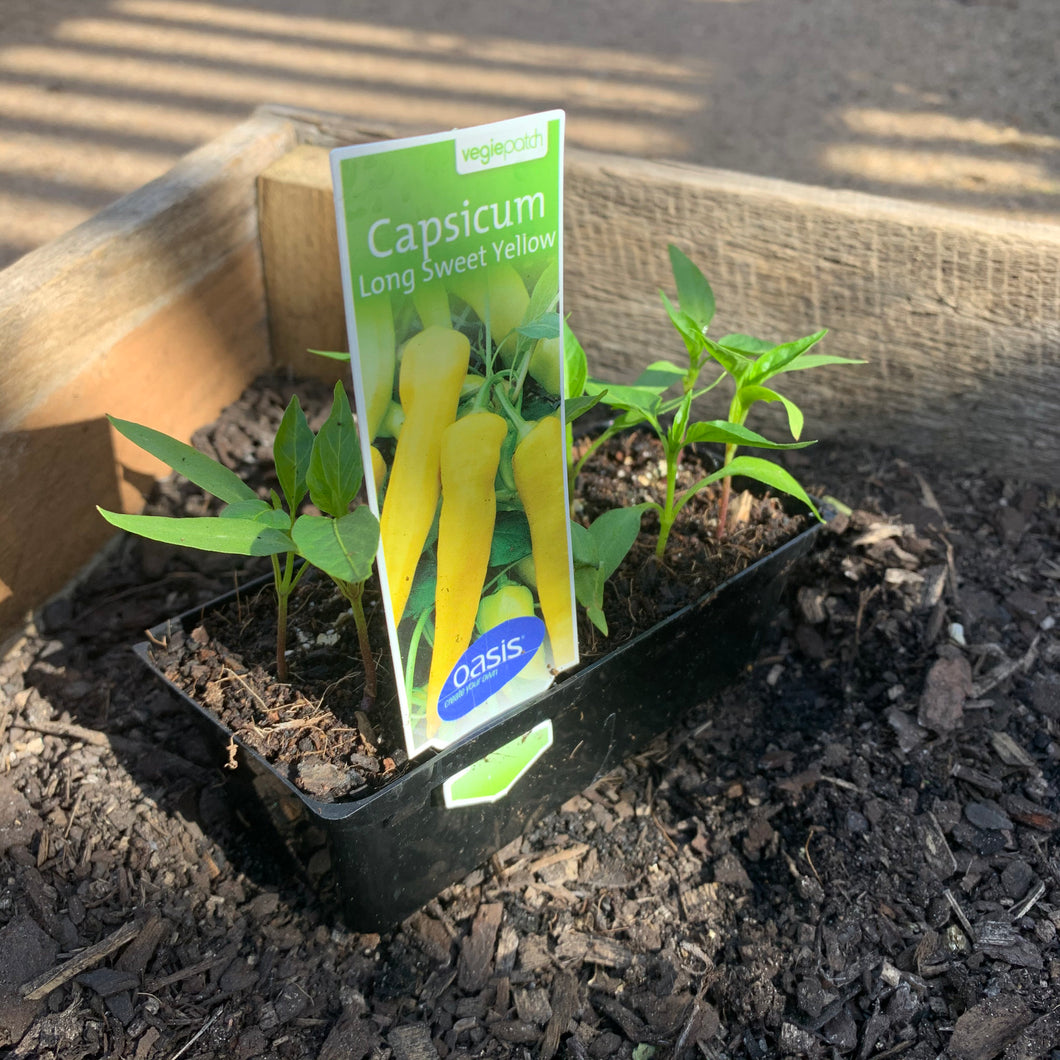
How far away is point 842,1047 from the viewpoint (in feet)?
3.33

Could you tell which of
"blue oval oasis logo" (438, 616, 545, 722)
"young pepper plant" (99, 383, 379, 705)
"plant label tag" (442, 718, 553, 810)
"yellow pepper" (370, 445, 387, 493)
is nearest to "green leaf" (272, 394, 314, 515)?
"young pepper plant" (99, 383, 379, 705)

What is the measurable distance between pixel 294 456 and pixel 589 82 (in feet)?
6.38

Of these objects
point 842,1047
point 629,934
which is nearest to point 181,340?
point 629,934

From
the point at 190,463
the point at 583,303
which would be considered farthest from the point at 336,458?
the point at 583,303

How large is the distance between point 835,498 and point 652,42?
1780 mm

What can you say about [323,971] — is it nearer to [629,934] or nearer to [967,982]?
[629,934]

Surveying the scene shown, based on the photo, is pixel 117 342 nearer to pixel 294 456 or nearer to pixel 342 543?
pixel 294 456

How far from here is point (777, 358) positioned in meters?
1.12

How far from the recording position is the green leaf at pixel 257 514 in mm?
891

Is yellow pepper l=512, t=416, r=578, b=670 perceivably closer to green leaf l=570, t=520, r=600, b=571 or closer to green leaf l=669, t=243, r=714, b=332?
green leaf l=570, t=520, r=600, b=571

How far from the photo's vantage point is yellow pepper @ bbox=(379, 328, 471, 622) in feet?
2.71

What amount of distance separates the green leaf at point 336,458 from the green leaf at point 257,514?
0.12 ft

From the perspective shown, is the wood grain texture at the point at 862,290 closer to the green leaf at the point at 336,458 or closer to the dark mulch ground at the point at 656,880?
the dark mulch ground at the point at 656,880

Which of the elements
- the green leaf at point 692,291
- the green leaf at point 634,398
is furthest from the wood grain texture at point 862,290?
the green leaf at point 634,398
